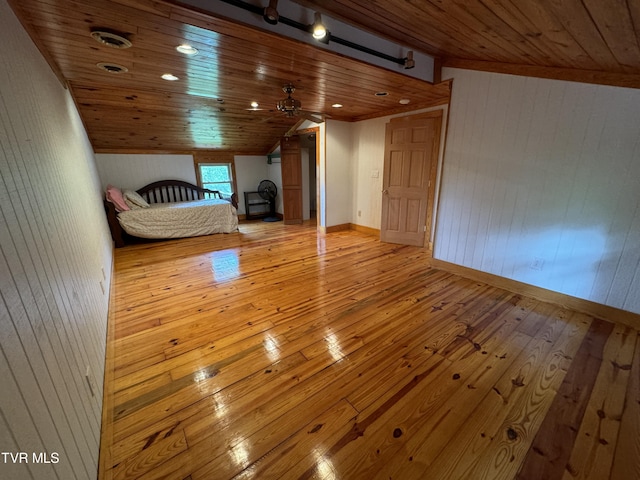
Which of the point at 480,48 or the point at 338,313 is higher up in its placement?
the point at 480,48

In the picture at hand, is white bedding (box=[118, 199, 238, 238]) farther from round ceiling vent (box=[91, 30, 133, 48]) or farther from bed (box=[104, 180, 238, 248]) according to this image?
round ceiling vent (box=[91, 30, 133, 48])

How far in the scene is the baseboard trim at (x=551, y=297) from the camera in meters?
2.37

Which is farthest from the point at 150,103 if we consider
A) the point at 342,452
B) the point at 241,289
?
the point at 342,452

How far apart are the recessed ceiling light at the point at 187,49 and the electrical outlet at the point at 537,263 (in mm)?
3805

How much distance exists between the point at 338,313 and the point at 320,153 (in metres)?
3.62

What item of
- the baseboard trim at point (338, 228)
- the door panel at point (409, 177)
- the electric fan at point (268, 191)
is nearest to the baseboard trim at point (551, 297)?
the door panel at point (409, 177)

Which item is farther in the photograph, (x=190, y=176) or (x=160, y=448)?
(x=190, y=176)

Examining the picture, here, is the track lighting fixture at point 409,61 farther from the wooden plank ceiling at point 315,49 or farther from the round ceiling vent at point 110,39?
the round ceiling vent at point 110,39

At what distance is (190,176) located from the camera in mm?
6305

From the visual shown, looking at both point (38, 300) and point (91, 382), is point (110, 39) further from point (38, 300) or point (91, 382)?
point (91, 382)

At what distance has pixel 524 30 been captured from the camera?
1868 millimetres

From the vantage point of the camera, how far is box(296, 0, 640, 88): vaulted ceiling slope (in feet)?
4.98

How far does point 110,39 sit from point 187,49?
0.52 m

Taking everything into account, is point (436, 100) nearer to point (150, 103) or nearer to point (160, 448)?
point (150, 103)
